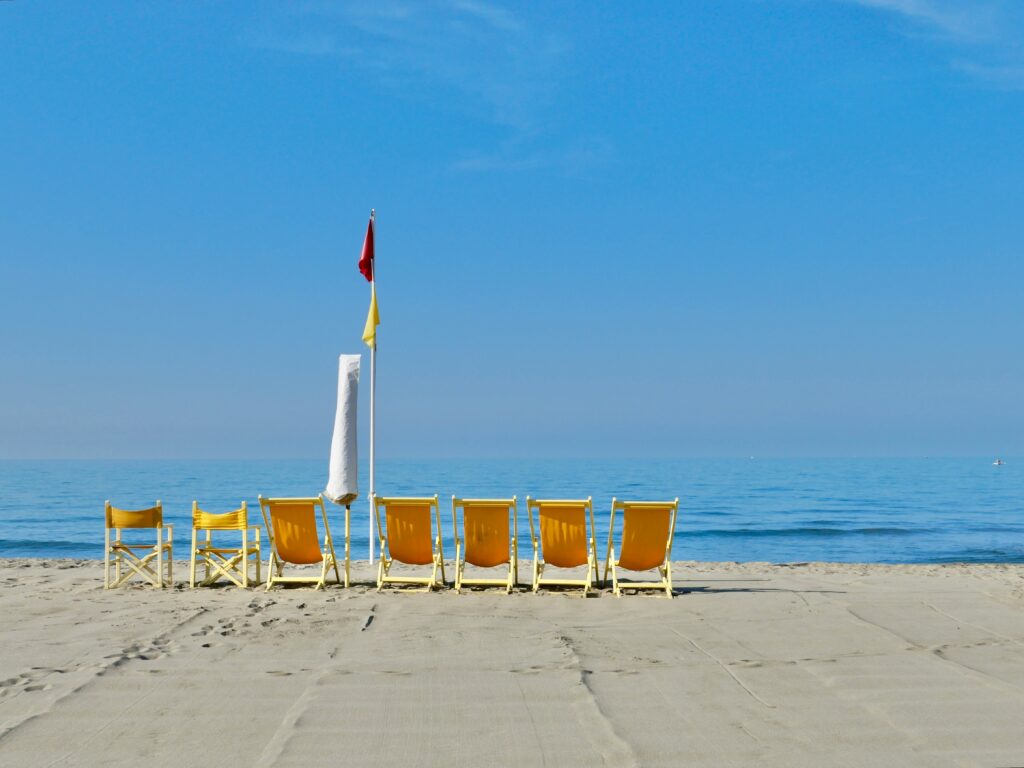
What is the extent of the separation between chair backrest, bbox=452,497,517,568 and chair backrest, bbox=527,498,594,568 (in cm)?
27

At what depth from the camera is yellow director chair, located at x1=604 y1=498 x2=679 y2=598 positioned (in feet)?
27.6

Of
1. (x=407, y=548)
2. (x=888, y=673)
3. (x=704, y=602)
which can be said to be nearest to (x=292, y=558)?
(x=407, y=548)

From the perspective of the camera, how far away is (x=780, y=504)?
30781 millimetres

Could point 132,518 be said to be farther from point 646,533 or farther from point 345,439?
point 646,533

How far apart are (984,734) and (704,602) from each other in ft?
13.5

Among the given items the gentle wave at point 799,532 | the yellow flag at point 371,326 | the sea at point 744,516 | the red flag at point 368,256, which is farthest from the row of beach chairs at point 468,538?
the gentle wave at point 799,532

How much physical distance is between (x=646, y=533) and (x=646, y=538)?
0.05 metres

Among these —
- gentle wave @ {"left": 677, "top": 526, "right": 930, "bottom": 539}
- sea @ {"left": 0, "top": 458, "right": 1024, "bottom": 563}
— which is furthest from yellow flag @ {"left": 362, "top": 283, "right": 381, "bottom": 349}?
gentle wave @ {"left": 677, "top": 526, "right": 930, "bottom": 539}

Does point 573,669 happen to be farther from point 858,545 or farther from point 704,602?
point 858,545

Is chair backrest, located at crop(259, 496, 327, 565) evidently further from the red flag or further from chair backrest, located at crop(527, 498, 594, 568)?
the red flag

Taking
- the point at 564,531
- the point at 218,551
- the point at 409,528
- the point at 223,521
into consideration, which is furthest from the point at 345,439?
the point at 564,531

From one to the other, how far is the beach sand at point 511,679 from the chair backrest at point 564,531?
42 cm

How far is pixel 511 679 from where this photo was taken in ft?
16.8

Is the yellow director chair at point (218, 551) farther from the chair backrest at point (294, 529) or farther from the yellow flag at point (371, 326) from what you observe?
the yellow flag at point (371, 326)
